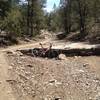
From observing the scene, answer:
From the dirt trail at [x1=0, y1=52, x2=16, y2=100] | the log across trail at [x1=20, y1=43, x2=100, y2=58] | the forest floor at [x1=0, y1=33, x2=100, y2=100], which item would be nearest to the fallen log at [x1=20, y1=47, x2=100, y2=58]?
the log across trail at [x1=20, y1=43, x2=100, y2=58]

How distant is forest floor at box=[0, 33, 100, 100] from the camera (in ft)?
70.1

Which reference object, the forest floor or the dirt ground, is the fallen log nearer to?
the forest floor

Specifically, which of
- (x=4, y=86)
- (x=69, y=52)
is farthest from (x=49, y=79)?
(x=69, y=52)

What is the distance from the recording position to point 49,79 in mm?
25156

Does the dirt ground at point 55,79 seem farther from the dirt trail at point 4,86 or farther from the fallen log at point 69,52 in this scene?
the fallen log at point 69,52

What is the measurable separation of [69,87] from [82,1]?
130 ft

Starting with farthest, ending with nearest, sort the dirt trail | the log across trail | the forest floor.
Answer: the log across trail, the forest floor, the dirt trail

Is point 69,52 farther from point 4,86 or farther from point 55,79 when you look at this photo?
point 4,86

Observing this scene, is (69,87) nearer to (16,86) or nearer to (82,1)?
(16,86)

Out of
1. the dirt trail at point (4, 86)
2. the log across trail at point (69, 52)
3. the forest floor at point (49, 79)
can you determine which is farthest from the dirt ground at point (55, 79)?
the log across trail at point (69, 52)

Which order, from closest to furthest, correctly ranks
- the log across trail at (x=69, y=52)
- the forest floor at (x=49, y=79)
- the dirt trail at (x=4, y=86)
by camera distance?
the dirt trail at (x=4, y=86), the forest floor at (x=49, y=79), the log across trail at (x=69, y=52)

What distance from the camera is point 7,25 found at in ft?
171

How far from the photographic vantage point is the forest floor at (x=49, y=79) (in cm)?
2136

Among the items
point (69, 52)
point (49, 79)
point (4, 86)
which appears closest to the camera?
point (4, 86)
